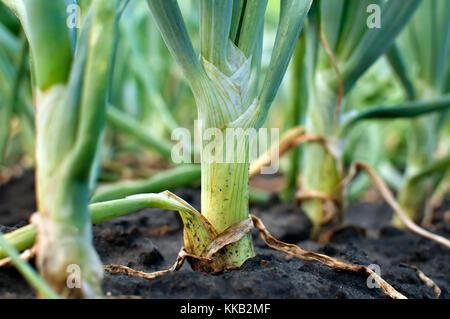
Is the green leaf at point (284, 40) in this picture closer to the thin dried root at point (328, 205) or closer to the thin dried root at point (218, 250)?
the thin dried root at point (218, 250)

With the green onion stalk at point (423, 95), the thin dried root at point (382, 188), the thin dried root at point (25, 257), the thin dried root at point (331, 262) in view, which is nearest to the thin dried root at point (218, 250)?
the thin dried root at point (331, 262)

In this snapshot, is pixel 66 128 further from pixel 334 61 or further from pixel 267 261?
pixel 334 61

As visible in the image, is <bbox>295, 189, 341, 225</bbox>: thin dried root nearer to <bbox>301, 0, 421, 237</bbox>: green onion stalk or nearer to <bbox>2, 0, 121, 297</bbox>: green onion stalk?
<bbox>301, 0, 421, 237</bbox>: green onion stalk

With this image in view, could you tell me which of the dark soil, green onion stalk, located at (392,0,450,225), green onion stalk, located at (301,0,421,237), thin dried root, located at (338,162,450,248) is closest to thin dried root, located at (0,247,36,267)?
the dark soil

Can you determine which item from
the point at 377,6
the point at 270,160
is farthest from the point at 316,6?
the point at 270,160

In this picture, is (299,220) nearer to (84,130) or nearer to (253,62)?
(253,62)

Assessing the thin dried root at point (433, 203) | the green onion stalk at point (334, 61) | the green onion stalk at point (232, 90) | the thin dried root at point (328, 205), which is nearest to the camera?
the green onion stalk at point (232, 90)
